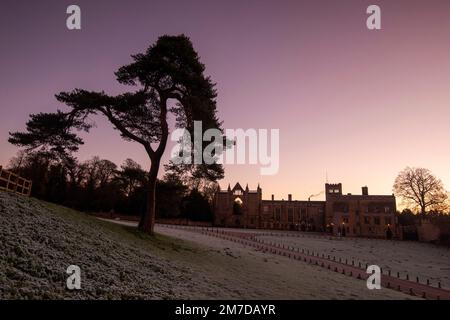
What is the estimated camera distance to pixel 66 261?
10.9m

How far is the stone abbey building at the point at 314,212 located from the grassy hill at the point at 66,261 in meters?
64.7

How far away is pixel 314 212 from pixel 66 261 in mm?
79285

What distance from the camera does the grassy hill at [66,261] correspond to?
8.91 meters

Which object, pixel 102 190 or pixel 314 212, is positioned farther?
pixel 314 212

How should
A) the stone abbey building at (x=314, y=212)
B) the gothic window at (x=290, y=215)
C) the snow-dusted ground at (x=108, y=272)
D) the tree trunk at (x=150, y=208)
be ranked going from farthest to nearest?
the gothic window at (x=290, y=215) → the stone abbey building at (x=314, y=212) → the tree trunk at (x=150, y=208) → the snow-dusted ground at (x=108, y=272)

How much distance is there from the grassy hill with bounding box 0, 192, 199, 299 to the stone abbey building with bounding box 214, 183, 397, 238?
64.7 metres

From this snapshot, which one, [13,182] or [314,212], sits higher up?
[13,182]

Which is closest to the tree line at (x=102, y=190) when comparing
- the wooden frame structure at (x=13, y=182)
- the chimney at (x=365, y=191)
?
the wooden frame structure at (x=13, y=182)

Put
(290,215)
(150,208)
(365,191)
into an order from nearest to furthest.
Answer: (150,208) < (365,191) < (290,215)

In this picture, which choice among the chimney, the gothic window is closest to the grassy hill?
the gothic window

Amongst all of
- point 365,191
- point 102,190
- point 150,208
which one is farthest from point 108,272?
point 365,191

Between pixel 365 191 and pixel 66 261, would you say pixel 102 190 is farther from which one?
pixel 365 191

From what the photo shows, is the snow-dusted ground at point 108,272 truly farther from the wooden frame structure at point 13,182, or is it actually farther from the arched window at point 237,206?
the arched window at point 237,206

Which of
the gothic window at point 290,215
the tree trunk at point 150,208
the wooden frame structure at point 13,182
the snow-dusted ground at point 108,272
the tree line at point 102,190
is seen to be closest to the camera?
the snow-dusted ground at point 108,272
